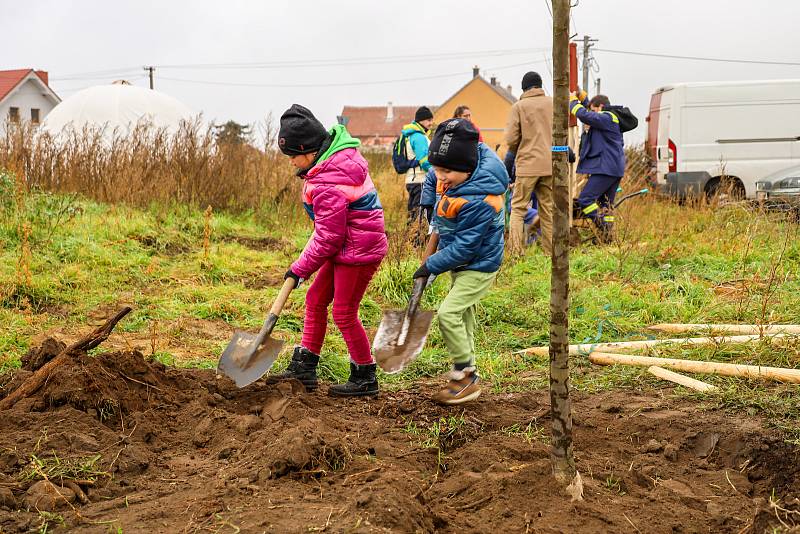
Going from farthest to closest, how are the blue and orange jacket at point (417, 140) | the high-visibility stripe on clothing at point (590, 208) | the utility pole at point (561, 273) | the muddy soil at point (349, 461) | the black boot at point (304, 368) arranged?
1. the high-visibility stripe on clothing at point (590, 208)
2. the blue and orange jacket at point (417, 140)
3. the black boot at point (304, 368)
4. the muddy soil at point (349, 461)
5. the utility pole at point (561, 273)

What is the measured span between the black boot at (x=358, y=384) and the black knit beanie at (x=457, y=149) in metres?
1.39

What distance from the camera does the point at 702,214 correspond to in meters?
11.1

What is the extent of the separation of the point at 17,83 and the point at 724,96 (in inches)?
1600

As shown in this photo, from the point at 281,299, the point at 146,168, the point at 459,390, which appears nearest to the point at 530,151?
the point at 459,390

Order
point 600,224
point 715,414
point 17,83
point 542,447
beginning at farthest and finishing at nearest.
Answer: point 17,83 < point 600,224 < point 715,414 < point 542,447

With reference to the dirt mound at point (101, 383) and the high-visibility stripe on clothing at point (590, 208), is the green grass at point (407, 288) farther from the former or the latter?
the dirt mound at point (101, 383)

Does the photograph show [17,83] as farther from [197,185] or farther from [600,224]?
[600,224]

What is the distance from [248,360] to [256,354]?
61 mm

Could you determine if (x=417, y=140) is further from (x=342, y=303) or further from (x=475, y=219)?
(x=475, y=219)

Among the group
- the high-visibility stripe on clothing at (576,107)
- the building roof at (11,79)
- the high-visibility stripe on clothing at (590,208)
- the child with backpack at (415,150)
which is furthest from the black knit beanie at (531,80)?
the building roof at (11,79)

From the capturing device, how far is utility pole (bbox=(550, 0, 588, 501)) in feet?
9.32

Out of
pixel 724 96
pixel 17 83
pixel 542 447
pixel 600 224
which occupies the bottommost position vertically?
pixel 542 447

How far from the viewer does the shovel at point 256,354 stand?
448 cm

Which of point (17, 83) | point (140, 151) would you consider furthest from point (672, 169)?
point (17, 83)
